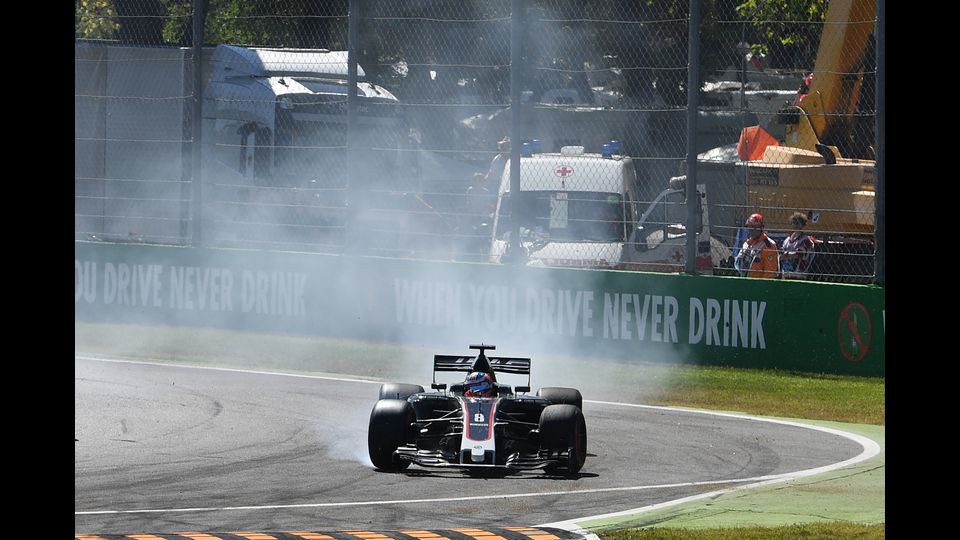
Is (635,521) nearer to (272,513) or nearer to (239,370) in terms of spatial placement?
(272,513)

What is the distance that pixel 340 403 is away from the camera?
43.2 ft

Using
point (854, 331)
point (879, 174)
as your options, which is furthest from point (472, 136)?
point (854, 331)

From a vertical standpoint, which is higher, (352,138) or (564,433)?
(352,138)

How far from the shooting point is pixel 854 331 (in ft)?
47.2

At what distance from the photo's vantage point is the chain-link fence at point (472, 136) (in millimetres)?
16531

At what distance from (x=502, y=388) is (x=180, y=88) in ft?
42.2

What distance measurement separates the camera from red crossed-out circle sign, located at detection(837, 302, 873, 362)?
46.9 ft

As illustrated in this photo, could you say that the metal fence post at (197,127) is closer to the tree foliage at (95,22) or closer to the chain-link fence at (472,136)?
the chain-link fence at (472,136)

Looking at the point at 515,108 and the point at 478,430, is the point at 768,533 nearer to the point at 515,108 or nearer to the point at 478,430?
the point at 478,430

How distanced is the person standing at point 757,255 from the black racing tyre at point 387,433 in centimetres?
671

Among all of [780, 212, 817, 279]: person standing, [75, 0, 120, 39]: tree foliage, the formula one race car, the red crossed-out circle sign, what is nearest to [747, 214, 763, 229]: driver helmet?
[780, 212, 817, 279]: person standing

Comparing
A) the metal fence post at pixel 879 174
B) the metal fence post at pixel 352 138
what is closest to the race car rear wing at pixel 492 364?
the metal fence post at pixel 879 174

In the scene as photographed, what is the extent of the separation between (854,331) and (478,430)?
6.10 metres
